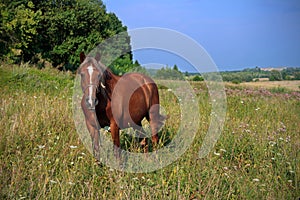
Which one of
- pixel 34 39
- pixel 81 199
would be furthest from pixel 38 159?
pixel 34 39

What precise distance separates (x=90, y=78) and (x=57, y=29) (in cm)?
2613

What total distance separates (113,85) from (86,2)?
2814 cm

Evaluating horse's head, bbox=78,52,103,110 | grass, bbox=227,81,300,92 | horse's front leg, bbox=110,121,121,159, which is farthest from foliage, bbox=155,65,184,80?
grass, bbox=227,81,300,92

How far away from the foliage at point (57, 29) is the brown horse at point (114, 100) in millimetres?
19026

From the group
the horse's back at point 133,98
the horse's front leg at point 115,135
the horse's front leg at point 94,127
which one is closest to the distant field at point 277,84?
the horse's back at point 133,98

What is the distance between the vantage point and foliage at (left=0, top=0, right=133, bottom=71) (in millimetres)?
24438

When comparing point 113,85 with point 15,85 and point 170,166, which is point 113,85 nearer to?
point 170,166

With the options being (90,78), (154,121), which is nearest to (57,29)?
(154,121)

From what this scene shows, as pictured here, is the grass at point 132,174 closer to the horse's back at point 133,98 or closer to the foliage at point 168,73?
the horse's back at point 133,98

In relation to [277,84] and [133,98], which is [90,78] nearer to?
[133,98]

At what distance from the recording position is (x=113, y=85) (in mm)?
4555

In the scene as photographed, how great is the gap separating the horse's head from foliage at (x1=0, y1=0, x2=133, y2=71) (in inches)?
811

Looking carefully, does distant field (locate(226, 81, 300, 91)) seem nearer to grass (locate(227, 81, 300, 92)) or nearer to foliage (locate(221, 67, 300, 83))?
grass (locate(227, 81, 300, 92))

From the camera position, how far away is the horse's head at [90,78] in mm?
3879
